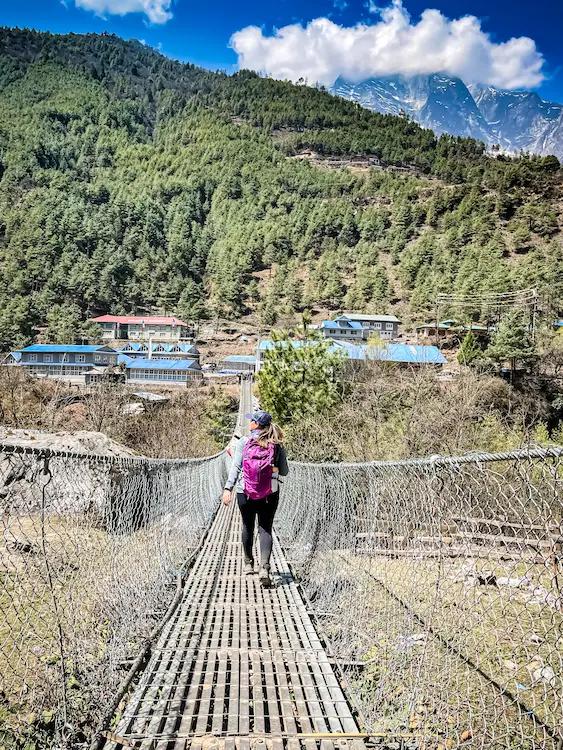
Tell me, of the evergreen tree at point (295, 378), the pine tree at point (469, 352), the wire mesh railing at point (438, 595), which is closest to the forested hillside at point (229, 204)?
the pine tree at point (469, 352)

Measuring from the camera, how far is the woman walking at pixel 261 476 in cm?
292

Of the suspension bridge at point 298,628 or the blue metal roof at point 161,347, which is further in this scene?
the blue metal roof at point 161,347

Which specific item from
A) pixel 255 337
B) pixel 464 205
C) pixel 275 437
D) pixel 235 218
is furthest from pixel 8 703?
pixel 235 218

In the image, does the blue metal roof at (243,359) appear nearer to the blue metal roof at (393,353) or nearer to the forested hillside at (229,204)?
the forested hillside at (229,204)

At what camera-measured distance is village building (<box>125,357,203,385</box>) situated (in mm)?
36188

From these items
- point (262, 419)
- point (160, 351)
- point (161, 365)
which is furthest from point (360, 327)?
point (262, 419)

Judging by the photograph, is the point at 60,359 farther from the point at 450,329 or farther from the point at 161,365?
the point at 450,329

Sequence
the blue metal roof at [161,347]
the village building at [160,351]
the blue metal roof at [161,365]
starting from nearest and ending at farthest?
the blue metal roof at [161,365], the village building at [160,351], the blue metal roof at [161,347]

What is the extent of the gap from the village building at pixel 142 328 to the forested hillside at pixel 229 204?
3149 mm

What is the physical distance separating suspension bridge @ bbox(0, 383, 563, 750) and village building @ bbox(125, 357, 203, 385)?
3317 cm

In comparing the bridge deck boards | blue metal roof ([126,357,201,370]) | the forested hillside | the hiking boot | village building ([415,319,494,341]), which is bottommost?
the hiking boot

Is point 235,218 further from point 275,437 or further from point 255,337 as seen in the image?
point 275,437

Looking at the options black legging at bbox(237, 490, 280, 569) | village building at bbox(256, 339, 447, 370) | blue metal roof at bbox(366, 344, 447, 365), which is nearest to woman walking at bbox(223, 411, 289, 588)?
black legging at bbox(237, 490, 280, 569)

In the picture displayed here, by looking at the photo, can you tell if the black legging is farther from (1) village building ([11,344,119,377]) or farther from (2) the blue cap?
(1) village building ([11,344,119,377])
